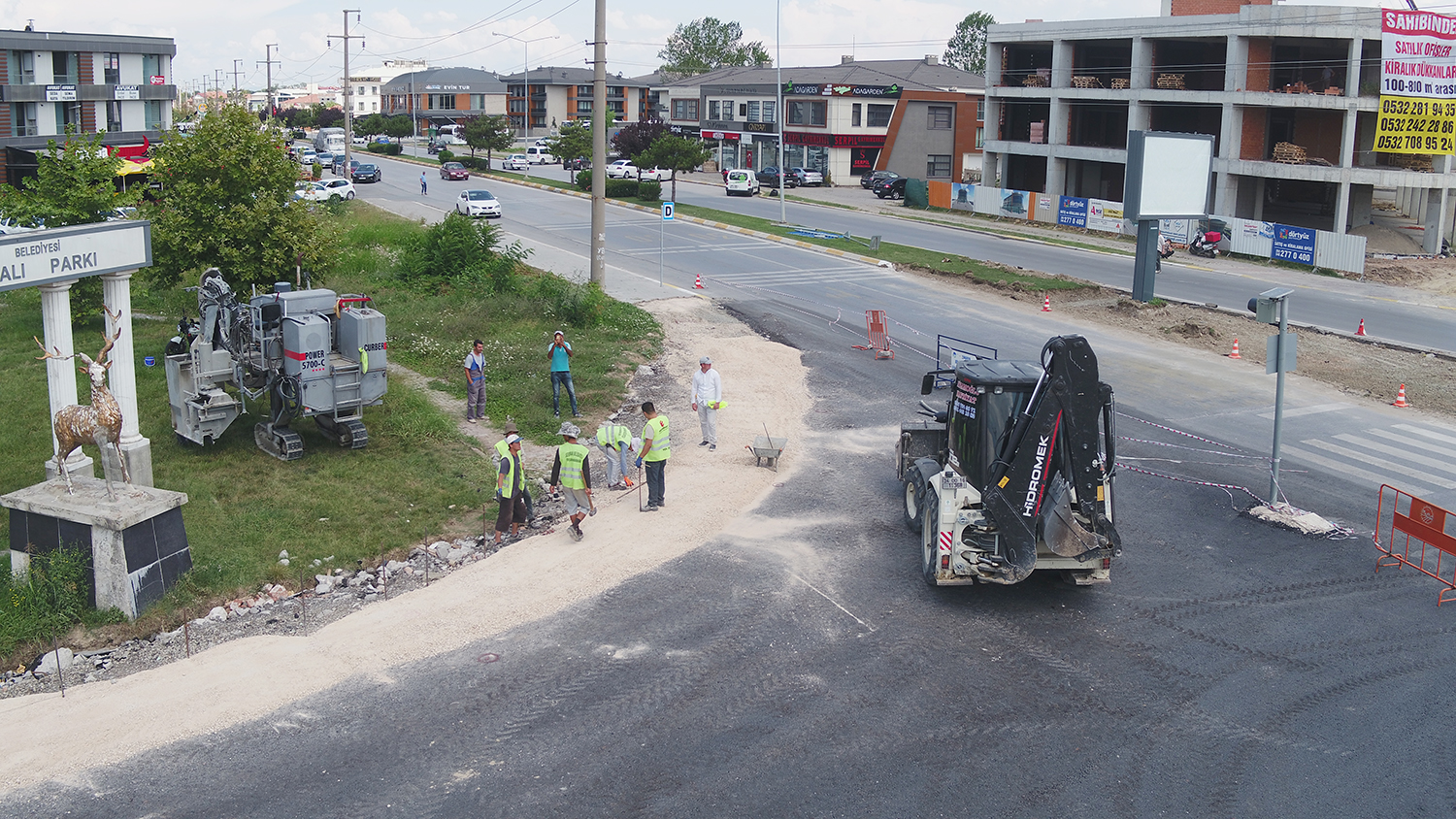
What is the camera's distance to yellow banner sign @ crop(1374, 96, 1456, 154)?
4138 centimetres

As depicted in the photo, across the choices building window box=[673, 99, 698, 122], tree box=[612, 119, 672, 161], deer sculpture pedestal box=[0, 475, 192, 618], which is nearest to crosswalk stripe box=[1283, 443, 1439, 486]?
deer sculpture pedestal box=[0, 475, 192, 618]

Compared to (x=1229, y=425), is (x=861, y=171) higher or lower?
higher

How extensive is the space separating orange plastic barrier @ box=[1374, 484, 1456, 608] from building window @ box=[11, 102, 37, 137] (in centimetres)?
6581

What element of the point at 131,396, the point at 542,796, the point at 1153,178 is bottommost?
the point at 542,796

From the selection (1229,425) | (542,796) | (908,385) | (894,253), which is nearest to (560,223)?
(894,253)

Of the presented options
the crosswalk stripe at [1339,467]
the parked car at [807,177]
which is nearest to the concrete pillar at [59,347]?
the crosswalk stripe at [1339,467]

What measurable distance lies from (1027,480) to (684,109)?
285ft

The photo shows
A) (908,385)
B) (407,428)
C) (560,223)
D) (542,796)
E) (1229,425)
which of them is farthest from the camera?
(560,223)

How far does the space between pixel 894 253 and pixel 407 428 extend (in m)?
25.9

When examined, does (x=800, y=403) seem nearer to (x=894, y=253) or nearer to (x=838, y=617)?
(x=838, y=617)

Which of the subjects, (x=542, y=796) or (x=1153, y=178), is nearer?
(x=542, y=796)

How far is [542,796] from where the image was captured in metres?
8.93

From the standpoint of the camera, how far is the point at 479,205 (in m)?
51.3

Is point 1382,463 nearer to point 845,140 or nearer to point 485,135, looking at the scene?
point 845,140
